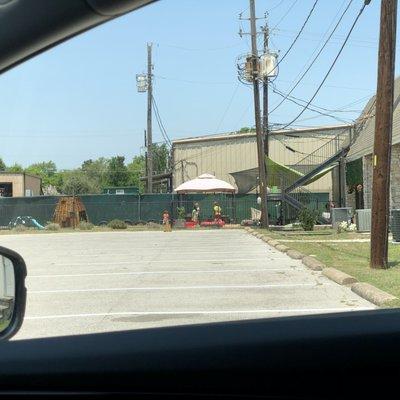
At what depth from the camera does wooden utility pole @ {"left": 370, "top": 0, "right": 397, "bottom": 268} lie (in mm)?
11695

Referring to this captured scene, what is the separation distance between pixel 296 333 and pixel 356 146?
32.5m

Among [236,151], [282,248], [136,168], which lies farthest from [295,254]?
[136,168]

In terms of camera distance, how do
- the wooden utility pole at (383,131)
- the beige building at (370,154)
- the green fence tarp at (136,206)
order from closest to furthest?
1. the wooden utility pole at (383,131)
2. the beige building at (370,154)
3. the green fence tarp at (136,206)

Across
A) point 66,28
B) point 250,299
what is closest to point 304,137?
point 250,299

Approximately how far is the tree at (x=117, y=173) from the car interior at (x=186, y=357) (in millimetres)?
116070

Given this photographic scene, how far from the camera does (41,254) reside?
19.3m

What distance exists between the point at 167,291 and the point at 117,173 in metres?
110

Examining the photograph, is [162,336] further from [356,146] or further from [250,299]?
[356,146]

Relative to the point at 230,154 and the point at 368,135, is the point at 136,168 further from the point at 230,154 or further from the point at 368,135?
the point at 368,135

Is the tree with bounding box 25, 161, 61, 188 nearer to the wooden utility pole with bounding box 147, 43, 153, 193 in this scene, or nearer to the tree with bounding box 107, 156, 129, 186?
the tree with bounding box 107, 156, 129, 186

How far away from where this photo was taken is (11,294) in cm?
278

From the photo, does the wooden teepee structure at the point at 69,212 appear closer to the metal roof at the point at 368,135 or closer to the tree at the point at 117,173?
the metal roof at the point at 368,135

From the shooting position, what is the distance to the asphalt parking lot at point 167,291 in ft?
→ 26.5

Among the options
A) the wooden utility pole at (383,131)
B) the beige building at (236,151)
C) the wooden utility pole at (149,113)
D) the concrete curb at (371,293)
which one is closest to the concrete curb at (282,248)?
the wooden utility pole at (383,131)
